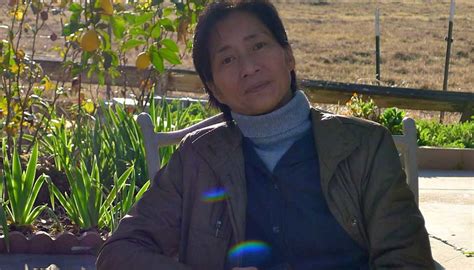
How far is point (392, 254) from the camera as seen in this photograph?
8.70 feet

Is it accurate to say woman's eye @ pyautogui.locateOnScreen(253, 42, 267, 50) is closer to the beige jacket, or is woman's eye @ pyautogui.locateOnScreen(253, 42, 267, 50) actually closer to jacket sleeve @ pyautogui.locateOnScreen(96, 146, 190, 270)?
the beige jacket

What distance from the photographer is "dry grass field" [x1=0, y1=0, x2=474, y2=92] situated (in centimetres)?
1961

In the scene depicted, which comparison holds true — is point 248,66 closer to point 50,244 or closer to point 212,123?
point 212,123

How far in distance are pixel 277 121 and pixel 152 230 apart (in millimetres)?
437

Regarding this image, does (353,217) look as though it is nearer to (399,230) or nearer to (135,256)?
(399,230)

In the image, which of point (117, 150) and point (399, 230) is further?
point (117, 150)

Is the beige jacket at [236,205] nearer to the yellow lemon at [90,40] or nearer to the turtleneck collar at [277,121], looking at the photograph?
the turtleneck collar at [277,121]

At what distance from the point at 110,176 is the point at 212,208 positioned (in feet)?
8.78

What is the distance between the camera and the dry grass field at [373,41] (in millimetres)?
19609

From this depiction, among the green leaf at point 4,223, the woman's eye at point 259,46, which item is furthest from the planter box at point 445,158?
the woman's eye at point 259,46

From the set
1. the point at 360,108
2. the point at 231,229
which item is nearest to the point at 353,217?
the point at 231,229

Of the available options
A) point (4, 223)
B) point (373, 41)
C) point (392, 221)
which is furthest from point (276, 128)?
point (373, 41)

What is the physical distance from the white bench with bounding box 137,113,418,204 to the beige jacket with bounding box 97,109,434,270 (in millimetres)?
510

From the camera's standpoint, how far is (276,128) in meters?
2.91
